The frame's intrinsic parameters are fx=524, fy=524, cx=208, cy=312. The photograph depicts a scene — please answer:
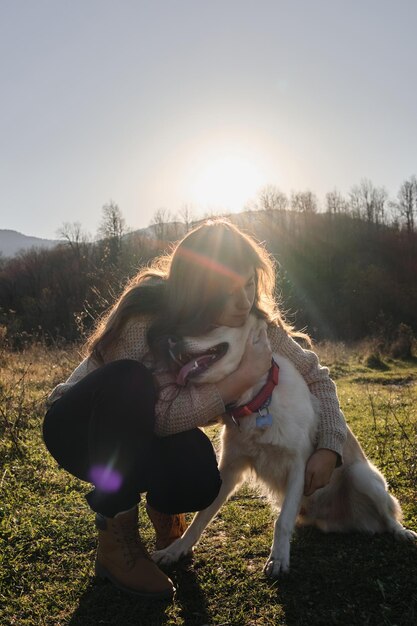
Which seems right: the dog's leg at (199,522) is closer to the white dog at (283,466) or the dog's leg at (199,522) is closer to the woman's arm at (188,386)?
the white dog at (283,466)

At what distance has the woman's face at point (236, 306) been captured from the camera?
2.29 meters

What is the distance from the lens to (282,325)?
8.93ft

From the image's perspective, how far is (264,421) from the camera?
7.70 ft

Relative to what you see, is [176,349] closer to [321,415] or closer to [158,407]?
[158,407]

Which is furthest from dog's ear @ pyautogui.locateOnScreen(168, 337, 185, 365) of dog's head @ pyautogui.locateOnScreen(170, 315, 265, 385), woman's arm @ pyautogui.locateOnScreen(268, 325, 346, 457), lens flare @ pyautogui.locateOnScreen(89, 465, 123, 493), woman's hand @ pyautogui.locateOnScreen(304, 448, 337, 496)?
woman's hand @ pyautogui.locateOnScreen(304, 448, 337, 496)

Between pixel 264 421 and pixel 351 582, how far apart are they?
2.35 feet

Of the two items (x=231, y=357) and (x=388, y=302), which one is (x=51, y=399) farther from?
(x=388, y=302)

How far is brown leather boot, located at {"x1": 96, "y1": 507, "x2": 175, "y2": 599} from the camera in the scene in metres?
2.01

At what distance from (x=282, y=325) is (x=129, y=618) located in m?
1.49

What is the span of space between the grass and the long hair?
944mm

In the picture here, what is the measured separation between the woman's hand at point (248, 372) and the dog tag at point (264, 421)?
14cm

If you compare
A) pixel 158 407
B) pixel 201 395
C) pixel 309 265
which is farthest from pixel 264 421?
pixel 309 265

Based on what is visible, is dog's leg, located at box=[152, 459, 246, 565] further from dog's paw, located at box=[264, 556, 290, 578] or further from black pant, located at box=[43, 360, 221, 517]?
dog's paw, located at box=[264, 556, 290, 578]

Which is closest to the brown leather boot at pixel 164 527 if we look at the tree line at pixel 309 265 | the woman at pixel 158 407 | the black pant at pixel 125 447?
the woman at pixel 158 407
